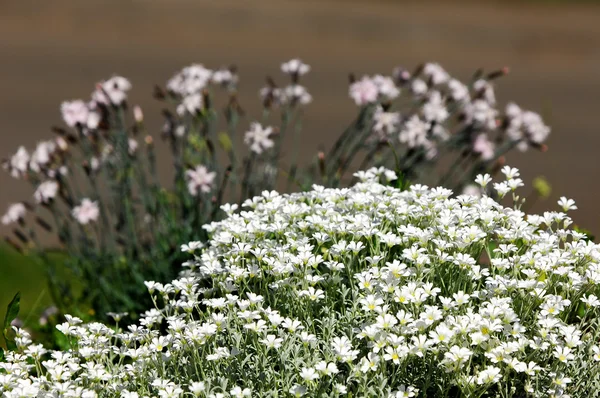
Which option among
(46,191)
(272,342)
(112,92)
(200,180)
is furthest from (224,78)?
(272,342)

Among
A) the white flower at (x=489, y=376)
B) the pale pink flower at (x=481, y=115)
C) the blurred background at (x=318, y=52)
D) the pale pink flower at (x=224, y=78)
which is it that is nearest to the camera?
the white flower at (x=489, y=376)

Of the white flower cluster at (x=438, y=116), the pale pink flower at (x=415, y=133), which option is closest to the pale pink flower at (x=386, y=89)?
the white flower cluster at (x=438, y=116)

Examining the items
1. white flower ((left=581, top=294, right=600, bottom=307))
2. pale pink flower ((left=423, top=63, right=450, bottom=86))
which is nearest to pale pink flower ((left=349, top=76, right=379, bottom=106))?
pale pink flower ((left=423, top=63, right=450, bottom=86))

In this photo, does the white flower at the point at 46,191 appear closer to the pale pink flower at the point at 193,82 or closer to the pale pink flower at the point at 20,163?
the pale pink flower at the point at 20,163

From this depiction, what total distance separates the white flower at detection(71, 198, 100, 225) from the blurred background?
2.47 meters

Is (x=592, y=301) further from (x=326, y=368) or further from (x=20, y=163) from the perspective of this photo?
(x=20, y=163)

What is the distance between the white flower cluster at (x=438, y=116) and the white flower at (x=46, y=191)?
6.78 feet

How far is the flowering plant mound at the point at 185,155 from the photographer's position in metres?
5.28

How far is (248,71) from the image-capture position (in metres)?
13.4

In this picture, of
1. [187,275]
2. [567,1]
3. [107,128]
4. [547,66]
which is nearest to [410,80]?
[107,128]

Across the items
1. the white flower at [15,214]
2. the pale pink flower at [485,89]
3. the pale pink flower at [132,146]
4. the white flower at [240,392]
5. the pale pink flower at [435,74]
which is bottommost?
the white flower at [240,392]

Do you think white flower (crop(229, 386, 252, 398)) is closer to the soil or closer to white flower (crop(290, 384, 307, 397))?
white flower (crop(290, 384, 307, 397))

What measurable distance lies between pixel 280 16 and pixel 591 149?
8.52 metres

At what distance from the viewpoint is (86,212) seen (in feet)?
17.3
